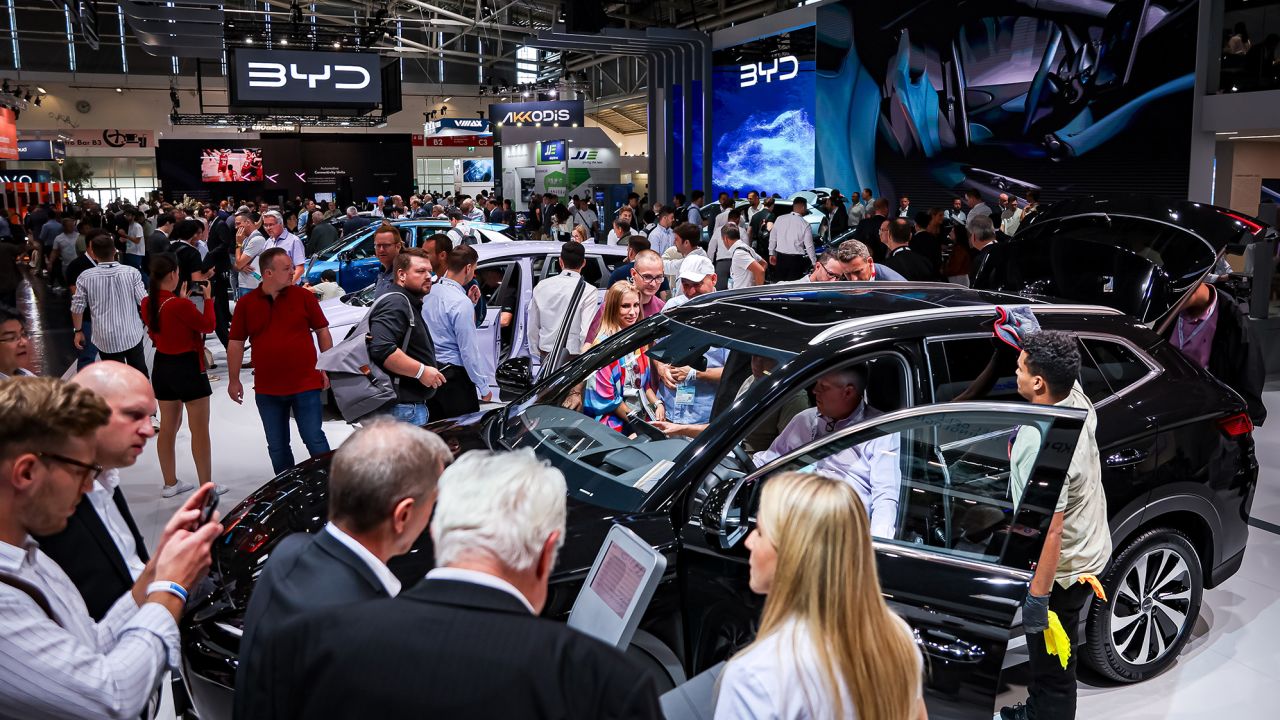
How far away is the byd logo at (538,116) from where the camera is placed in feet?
90.6

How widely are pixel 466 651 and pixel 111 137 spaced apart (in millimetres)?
41036

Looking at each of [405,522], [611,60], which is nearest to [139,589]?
[405,522]

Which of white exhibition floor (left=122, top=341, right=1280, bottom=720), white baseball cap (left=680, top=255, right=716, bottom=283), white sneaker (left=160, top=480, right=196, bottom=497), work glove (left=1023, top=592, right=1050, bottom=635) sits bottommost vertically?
white exhibition floor (left=122, top=341, right=1280, bottom=720)

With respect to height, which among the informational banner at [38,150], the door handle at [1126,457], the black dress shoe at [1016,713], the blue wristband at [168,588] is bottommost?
the black dress shoe at [1016,713]

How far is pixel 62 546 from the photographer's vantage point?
2.26 meters

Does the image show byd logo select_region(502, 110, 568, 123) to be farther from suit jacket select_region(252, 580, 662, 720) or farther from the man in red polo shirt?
suit jacket select_region(252, 580, 662, 720)

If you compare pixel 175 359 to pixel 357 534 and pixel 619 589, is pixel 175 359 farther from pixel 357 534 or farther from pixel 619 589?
pixel 619 589

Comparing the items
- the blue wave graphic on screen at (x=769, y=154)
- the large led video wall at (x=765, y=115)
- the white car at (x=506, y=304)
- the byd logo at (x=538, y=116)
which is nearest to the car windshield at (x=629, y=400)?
the white car at (x=506, y=304)

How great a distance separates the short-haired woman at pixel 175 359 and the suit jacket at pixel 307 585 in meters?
4.21

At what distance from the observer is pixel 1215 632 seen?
4.30 m

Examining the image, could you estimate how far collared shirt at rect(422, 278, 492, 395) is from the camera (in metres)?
5.59

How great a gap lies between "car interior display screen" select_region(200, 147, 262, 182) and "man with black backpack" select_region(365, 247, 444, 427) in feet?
114

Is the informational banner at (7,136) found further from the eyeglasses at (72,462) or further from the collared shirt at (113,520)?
the eyeglasses at (72,462)

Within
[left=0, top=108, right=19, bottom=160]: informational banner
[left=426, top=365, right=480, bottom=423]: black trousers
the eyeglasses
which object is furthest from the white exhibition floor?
[left=0, top=108, right=19, bottom=160]: informational banner
